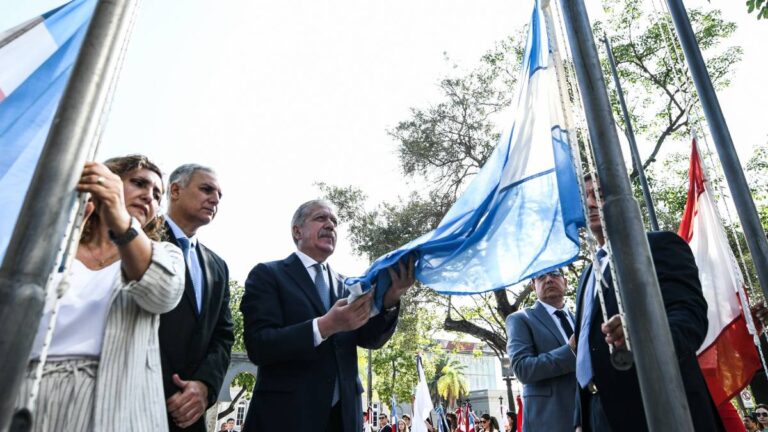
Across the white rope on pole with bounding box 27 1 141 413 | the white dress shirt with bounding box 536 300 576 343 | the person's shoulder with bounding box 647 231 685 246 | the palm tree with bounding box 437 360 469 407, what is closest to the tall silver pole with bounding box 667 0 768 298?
the person's shoulder with bounding box 647 231 685 246

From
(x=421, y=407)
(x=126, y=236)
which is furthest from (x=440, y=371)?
(x=126, y=236)

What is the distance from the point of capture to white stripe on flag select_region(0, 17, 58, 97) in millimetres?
2408

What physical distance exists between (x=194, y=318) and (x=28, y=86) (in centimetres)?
138

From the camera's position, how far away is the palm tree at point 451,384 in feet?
211

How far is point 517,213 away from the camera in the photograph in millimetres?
2760

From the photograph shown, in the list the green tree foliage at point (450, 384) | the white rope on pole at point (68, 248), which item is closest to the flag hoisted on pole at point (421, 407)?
the white rope on pole at point (68, 248)

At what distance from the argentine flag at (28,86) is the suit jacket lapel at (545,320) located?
3.76 meters

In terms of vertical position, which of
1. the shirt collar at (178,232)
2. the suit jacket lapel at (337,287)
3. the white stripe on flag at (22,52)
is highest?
the white stripe on flag at (22,52)

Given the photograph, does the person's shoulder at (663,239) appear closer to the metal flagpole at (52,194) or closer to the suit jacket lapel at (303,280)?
the suit jacket lapel at (303,280)

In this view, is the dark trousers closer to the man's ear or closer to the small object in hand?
the man's ear

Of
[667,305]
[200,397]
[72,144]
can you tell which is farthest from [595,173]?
[200,397]

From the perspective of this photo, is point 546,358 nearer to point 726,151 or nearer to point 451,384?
point 726,151

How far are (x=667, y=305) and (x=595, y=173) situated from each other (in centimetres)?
89

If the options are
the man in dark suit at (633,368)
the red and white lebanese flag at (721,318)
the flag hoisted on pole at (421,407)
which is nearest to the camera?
the man in dark suit at (633,368)
